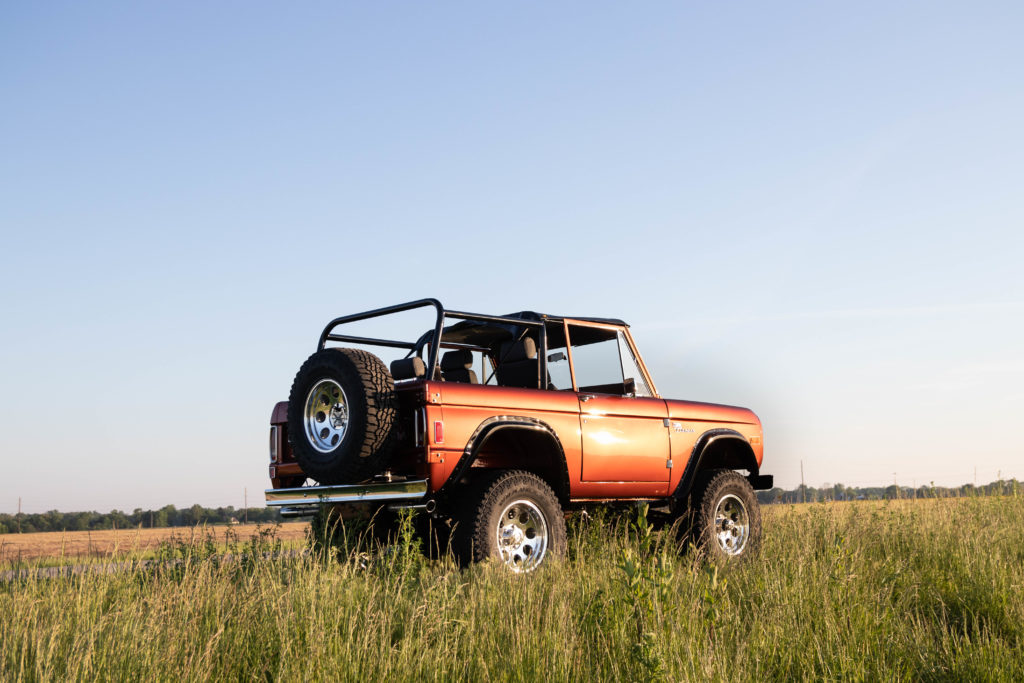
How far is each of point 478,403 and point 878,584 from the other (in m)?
3.54

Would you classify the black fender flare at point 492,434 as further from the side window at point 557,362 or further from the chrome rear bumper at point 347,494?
the side window at point 557,362

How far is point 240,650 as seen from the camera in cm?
457

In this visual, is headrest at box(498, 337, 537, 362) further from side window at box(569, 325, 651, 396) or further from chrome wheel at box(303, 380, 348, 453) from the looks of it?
chrome wheel at box(303, 380, 348, 453)

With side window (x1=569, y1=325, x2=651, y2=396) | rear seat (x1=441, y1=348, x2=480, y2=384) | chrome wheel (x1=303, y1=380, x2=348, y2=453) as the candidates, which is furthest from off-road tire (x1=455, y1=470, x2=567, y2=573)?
side window (x1=569, y1=325, x2=651, y2=396)

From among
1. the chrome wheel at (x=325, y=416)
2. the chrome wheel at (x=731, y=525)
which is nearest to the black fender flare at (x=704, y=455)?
the chrome wheel at (x=731, y=525)

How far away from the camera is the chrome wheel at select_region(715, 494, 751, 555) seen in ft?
28.6

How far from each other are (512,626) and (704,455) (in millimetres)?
4777

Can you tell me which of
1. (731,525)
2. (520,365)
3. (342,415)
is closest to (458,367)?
(520,365)

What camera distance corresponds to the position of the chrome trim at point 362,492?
6258 mm

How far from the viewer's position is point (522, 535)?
6.81 meters

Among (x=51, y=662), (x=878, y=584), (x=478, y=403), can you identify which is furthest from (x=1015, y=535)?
(x=51, y=662)

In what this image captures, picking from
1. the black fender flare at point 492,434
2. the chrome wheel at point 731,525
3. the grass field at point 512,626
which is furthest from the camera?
the chrome wheel at point 731,525

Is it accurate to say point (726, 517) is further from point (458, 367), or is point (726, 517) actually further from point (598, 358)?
point (458, 367)

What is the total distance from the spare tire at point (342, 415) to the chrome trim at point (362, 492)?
0.27ft
